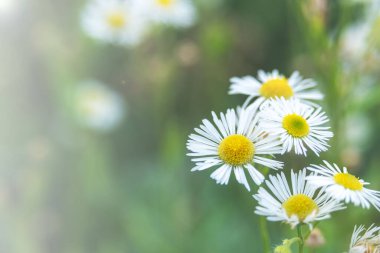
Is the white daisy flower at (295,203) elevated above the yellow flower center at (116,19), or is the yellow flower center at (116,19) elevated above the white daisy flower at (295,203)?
the yellow flower center at (116,19)

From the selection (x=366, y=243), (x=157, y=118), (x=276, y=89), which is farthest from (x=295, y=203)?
(x=157, y=118)

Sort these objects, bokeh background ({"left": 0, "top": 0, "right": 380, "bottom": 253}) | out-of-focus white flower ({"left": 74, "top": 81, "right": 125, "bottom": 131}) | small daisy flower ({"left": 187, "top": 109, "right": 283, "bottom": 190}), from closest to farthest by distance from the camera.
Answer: small daisy flower ({"left": 187, "top": 109, "right": 283, "bottom": 190}) < bokeh background ({"left": 0, "top": 0, "right": 380, "bottom": 253}) < out-of-focus white flower ({"left": 74, "top": 81, "right": 125, "bottom": 131})

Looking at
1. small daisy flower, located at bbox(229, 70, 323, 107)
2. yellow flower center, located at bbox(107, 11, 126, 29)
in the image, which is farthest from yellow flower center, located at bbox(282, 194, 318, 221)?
yellow flower center, located at bbox(107, 11, 126, 29)

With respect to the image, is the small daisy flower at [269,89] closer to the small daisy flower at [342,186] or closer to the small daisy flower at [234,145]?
the small daisy flower at [234,145]

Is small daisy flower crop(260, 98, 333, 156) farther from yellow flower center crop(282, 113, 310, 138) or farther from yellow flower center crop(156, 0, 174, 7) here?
yellow flower center crop(156, 0, 174, 7)

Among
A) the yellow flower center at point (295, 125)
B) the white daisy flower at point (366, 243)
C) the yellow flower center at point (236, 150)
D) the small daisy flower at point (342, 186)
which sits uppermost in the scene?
the yellow flower center at point (295, 125)

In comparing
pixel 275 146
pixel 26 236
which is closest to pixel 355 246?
pixel 275 146

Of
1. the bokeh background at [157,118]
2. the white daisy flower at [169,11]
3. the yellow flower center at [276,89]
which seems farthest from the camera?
the white daisy flower at [169,11]

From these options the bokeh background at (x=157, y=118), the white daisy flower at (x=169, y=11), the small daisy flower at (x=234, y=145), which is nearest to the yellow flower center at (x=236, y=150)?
the small daisy flower at (x=234, y=145)

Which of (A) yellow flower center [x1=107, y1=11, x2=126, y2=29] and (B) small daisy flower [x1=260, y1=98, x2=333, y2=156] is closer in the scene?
(B) small daisy flower [x1=260, y1=98, x2=333, y2=156]
